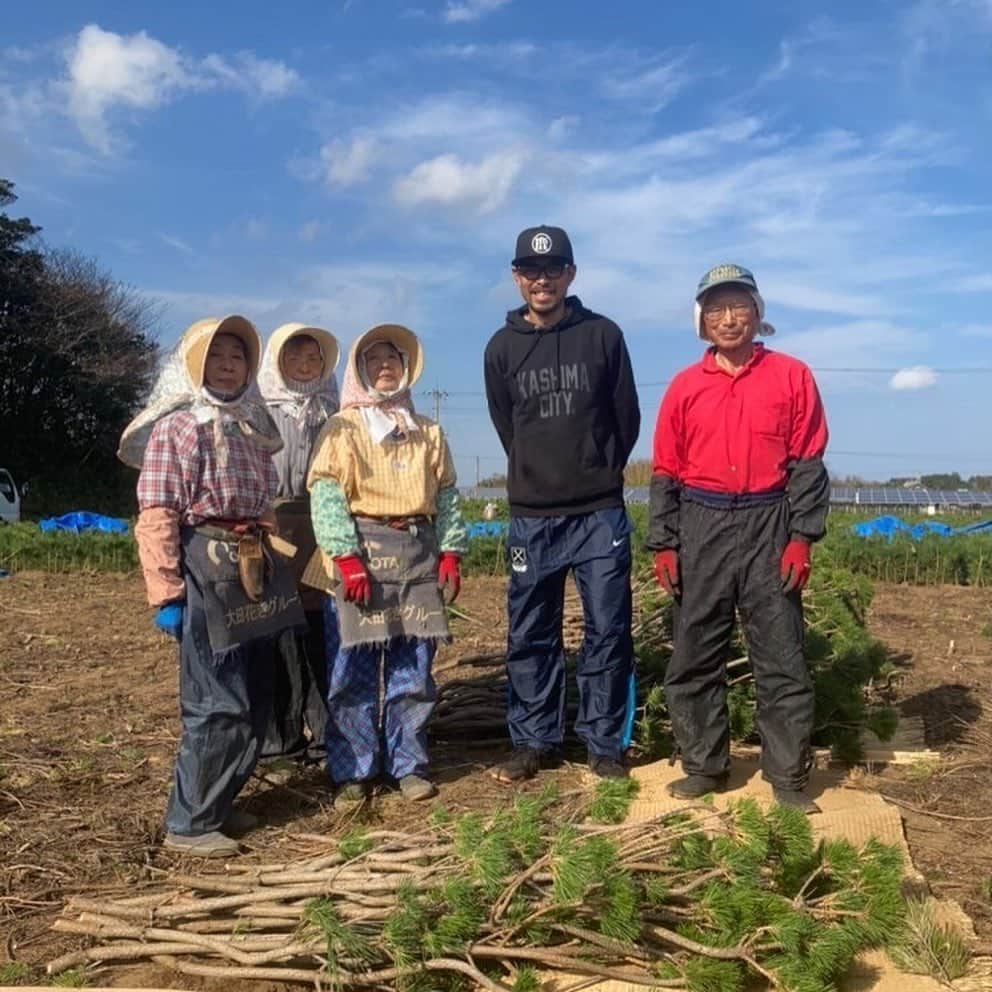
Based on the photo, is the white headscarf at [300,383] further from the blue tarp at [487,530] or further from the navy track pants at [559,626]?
the blue tarp at [487,530]

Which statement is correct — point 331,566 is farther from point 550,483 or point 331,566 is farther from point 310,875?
point 310,875

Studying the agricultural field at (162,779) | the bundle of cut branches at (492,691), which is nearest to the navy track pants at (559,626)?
the agricultural field at (162,779)

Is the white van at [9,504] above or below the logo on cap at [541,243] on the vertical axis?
below

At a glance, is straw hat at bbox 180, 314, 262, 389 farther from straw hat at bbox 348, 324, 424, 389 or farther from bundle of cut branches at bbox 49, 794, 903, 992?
bundle of cut branches at bbox 49, 794, 903, 992

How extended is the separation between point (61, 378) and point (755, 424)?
26.1 m

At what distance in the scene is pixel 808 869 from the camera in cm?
276

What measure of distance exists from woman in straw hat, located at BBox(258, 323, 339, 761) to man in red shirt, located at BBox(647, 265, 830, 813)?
56.7 inches

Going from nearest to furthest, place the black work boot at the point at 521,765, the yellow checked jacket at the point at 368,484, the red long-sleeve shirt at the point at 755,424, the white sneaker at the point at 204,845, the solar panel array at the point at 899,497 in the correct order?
the white sneaker at the point at 204,845 → the red long-sleeve shirt at the point at 755,424 → the yellow checked jacket at the point at 368,484 → the black work boot at the point at 521,765 → the solar panel array at the point at 899,497

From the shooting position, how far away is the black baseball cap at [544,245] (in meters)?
4.20

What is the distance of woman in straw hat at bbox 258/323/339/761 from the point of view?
14.6 ft

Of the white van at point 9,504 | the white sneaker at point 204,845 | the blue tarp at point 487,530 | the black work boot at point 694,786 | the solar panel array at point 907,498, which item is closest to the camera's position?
the white sneaker at point 204,845

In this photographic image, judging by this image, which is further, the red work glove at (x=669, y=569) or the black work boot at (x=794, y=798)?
the red work glove at (x=669, y=569)

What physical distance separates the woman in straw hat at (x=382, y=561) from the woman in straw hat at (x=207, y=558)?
339 millimetres

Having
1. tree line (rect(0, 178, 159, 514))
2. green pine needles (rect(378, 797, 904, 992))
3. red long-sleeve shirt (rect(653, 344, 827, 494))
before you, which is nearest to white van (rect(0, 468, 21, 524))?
tree line (rect(0, 178, 159, 514))
